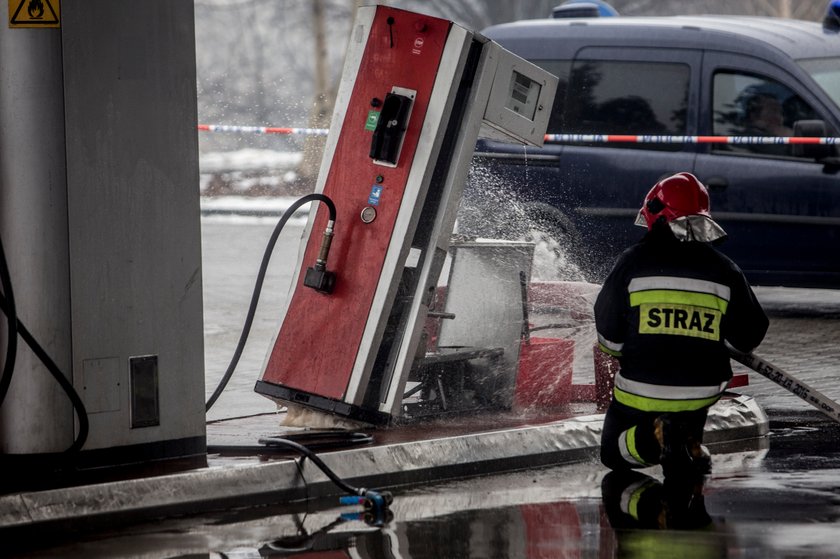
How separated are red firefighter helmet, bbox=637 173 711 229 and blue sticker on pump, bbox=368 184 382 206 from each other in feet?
3.82

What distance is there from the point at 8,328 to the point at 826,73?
7.07 m

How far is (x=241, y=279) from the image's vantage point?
45.4 feet

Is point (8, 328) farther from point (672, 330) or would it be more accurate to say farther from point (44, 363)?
point (672, 330)

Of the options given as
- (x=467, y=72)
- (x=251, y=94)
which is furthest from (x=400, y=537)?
(x=251, y=94)

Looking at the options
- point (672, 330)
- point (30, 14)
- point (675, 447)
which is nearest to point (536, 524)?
point (675, 447)

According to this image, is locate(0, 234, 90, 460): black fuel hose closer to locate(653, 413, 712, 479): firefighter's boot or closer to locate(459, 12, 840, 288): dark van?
locate(653, 413, 712, 479): firefighter's boot

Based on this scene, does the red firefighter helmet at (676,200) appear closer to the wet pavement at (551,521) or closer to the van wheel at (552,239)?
the wet pavement at (551,521)

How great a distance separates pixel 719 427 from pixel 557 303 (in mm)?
1043

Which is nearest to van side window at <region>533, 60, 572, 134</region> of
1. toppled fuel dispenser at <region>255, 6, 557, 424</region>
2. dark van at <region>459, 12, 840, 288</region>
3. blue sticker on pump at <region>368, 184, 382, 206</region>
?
dark van at <region>459, 12, 840, 288</region>

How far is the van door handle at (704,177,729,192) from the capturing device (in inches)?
425

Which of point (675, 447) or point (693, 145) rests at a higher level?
point (693, 145)

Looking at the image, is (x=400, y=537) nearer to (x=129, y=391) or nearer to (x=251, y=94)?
(x=129, y=391)

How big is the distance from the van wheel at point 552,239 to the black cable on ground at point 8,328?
5.73 meters

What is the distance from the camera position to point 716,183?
10.8m
